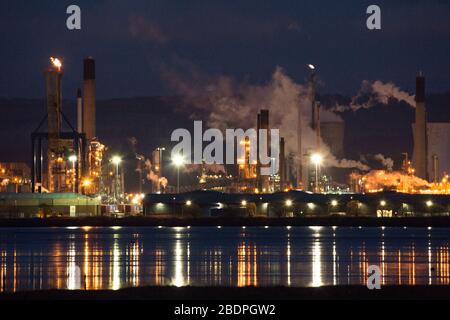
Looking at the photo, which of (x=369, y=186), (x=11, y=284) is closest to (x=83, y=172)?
(x=369, y=186)

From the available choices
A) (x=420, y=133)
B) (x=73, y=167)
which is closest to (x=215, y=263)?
(x=73, y=167)

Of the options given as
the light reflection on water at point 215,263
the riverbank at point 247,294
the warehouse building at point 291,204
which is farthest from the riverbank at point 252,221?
the riverbank at point 247,294

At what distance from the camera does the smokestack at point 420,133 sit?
15800 centimetres

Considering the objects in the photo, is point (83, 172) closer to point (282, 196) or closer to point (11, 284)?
point (282, 196)

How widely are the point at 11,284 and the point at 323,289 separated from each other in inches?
457

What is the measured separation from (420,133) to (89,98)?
50.9 meters

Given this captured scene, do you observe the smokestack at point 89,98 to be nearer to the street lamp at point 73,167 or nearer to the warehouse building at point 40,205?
the street lamp at point 73,167

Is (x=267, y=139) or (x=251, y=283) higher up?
(x=267, y=139)

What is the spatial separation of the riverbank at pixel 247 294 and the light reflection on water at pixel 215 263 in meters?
4.08

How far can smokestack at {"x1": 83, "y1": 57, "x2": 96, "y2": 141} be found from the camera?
144750 mm

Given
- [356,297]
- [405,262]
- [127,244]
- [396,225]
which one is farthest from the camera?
[396,225]

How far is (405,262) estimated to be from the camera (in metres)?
51.3

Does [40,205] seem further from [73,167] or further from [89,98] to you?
[89,98]

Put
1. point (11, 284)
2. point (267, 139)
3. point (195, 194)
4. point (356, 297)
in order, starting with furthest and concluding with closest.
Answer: point (267, 139) < point (195, 194) < point (11, 284) < point (356, 297)
